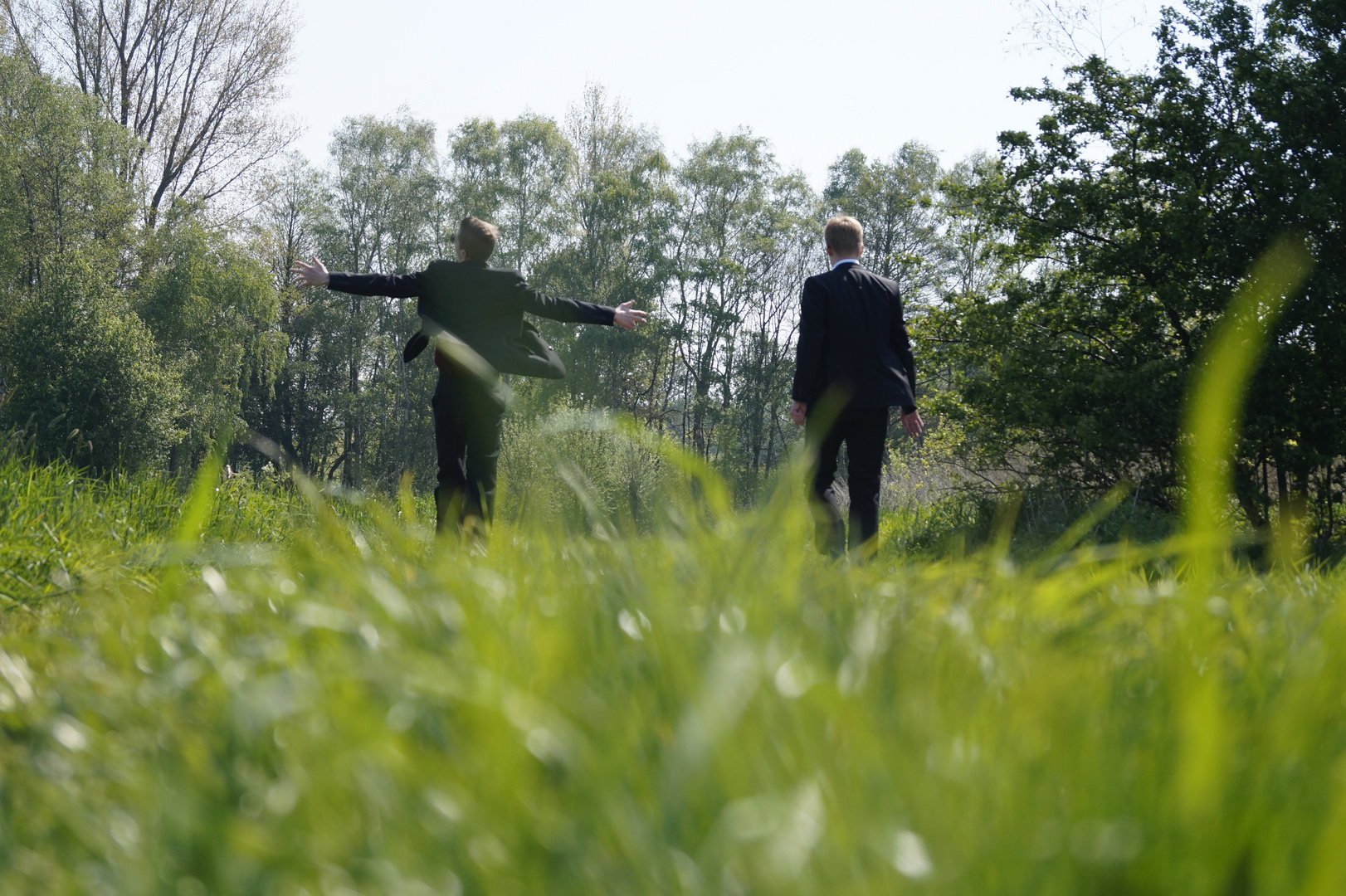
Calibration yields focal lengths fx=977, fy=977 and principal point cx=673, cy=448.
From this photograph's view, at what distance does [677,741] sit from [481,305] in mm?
4992

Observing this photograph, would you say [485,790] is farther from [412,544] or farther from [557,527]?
A: [412,544]

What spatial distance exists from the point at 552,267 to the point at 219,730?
40.2 meters

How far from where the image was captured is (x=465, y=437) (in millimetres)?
5535

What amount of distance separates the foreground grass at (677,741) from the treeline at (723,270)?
0.55 meters

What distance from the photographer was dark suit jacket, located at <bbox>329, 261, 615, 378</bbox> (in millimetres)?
5574

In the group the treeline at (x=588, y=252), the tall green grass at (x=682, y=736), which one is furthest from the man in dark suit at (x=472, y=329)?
the treeline at (x=588, y=252)

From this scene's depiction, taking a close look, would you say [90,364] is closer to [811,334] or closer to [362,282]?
[362,282]

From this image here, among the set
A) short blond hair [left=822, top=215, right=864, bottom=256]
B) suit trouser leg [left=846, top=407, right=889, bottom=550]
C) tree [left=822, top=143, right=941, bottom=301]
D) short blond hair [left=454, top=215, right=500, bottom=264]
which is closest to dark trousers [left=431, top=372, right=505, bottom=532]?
short blond hair [left=454, top=215, right=500, bottom=264]

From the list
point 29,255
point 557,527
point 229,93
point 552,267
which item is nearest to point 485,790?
point 557,527

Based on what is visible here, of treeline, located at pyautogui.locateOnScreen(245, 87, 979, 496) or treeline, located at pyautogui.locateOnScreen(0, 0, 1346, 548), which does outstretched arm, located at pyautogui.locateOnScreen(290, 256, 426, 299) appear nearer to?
treeline, located at pyautogui.locateOnScreen(0, 0, 1346, 548)

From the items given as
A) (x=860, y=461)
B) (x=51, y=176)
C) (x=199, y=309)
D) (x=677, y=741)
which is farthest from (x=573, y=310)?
(x=51, y=176)

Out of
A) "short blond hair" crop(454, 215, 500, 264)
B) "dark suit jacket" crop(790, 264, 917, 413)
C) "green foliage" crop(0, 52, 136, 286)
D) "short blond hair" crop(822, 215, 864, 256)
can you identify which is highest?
"green foliage" crop(0, 52, 136, 286)

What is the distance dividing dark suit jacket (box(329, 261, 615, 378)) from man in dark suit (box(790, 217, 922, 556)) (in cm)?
119

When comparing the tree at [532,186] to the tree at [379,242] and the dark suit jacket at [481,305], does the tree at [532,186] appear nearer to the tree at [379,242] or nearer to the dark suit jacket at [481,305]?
the tree at [379,242]
